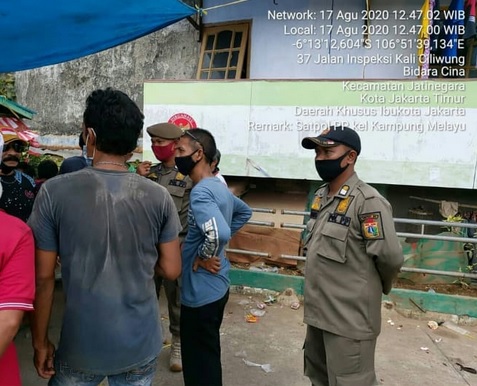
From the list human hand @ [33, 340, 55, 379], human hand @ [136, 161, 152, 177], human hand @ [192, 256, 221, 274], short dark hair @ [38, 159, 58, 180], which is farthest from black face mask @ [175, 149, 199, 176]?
short dark hair @ [38, 159, 58, 180]

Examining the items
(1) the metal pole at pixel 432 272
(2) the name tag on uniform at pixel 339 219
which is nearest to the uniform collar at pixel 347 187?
(2) the name tag on uniform at pixel 339 219

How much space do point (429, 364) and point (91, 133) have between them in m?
3.22

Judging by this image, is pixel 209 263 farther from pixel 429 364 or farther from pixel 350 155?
pixel 429 364

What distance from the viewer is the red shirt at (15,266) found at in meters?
1.02

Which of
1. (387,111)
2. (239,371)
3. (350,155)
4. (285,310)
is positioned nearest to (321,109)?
(387,111)

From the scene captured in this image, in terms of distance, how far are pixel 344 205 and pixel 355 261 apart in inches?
11.7

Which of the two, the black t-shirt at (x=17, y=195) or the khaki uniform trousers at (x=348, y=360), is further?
the black t-shirt at (x=17, y=195)

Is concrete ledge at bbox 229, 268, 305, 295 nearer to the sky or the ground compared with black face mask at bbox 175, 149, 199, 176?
nearer to the ground

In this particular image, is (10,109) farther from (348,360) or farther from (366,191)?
(348,360)

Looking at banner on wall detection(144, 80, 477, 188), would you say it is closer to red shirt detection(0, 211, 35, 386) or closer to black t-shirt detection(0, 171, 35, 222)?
black t-shirt detection(0, 171, 35, 222)

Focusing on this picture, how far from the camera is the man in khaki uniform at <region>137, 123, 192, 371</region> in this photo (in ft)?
9.38

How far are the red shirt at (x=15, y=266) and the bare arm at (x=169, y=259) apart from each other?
1.62 feet

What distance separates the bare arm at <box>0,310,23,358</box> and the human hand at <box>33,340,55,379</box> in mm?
347

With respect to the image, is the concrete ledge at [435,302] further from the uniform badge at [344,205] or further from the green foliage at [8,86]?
the green foliage at [8,86]
